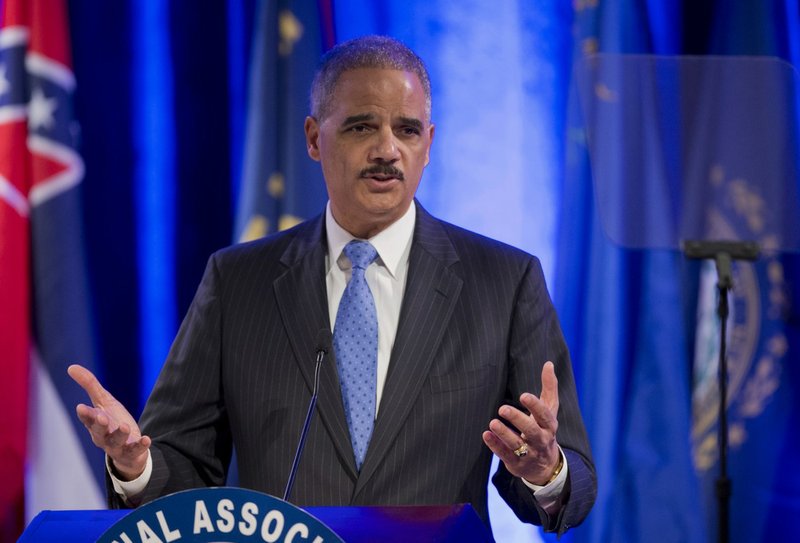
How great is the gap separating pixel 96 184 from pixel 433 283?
1.56 m

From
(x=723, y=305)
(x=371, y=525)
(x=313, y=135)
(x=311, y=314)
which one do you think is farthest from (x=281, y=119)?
(x=371, y=525)

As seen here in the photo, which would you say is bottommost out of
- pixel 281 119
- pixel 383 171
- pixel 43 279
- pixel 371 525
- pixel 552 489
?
pixel 552 489

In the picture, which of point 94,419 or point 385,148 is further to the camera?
point 385,148

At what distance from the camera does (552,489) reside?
Result: 73.8 inches

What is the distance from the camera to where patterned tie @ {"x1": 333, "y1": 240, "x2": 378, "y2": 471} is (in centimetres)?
205

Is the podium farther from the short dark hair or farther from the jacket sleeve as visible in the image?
the short dark hair

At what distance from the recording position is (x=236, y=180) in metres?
3.34

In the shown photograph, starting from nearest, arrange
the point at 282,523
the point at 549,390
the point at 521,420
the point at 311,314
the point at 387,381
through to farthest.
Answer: the point at 282,523, the point at 521,420, the point at 549,390, the point at 387,381, the point at 311,314

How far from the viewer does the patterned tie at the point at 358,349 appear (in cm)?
205

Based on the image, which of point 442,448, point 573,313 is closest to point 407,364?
point 442,448

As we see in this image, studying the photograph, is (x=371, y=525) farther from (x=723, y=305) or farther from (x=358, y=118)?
(x=723, y=305)

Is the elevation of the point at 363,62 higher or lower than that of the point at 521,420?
higher

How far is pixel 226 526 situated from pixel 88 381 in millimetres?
543

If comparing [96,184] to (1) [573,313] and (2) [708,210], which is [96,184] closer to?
(1) [573,313]
